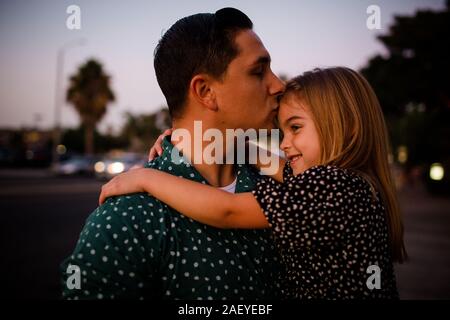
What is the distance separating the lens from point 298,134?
2.22 metres

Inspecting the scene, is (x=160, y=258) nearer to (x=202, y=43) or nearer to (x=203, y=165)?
(x=203, y=165)

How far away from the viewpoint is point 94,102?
1416 inches

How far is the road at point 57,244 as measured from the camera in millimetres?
5438

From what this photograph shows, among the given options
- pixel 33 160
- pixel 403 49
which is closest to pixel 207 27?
pixel 403 49

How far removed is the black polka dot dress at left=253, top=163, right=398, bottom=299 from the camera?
173 centimetres

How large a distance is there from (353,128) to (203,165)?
762mm

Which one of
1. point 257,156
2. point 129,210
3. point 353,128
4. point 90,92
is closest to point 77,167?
point 90,92

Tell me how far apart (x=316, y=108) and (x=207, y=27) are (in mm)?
662

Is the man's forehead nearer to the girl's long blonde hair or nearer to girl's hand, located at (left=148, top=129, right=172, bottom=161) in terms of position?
the girl's long blonde hair

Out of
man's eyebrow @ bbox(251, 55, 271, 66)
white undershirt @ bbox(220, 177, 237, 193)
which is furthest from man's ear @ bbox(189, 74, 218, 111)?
white undershirt @ bbox(220, 177, 237, 193)

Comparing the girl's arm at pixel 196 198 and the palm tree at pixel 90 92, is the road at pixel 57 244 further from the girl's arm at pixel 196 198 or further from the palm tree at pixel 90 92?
the palm tree at pixel 90 92

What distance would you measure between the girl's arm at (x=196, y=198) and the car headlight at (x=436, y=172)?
17.6 meters

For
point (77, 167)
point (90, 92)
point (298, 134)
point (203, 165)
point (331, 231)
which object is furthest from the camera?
point (90, 92)

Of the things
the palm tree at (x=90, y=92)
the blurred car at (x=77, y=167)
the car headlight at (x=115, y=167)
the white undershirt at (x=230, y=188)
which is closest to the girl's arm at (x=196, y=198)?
the white undershirt at (x=230, y=188)
